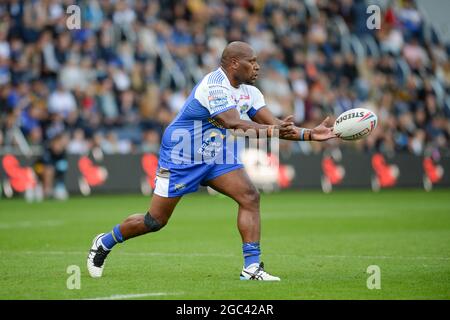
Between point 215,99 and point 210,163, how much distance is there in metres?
0.75

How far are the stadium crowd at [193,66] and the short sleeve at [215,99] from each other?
51.1 feet

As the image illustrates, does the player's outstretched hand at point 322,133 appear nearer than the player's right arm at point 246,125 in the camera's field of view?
Yes

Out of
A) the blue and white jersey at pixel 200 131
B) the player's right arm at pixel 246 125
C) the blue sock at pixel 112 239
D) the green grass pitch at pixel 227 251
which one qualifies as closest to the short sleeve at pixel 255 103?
the blue and white jersey at pixel 200 131

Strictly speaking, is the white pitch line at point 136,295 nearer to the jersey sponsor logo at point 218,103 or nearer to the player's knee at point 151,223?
the player's knee at point 151,223

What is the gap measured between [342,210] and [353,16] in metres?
16.2

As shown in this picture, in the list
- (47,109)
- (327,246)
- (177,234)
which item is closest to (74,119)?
(47,109)

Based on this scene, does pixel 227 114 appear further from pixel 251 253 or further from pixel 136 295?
pixel 136 295

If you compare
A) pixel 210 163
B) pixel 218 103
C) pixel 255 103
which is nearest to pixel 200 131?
pixel 210 163

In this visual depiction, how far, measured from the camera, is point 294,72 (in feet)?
105

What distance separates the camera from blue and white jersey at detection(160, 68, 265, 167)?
1051cm

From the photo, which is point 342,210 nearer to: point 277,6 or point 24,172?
point 24,172

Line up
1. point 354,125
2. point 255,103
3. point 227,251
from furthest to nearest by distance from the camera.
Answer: point 227,251 → point 255,103 → point 354,125

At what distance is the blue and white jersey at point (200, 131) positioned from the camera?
1051cm

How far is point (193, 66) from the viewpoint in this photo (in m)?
30.1
